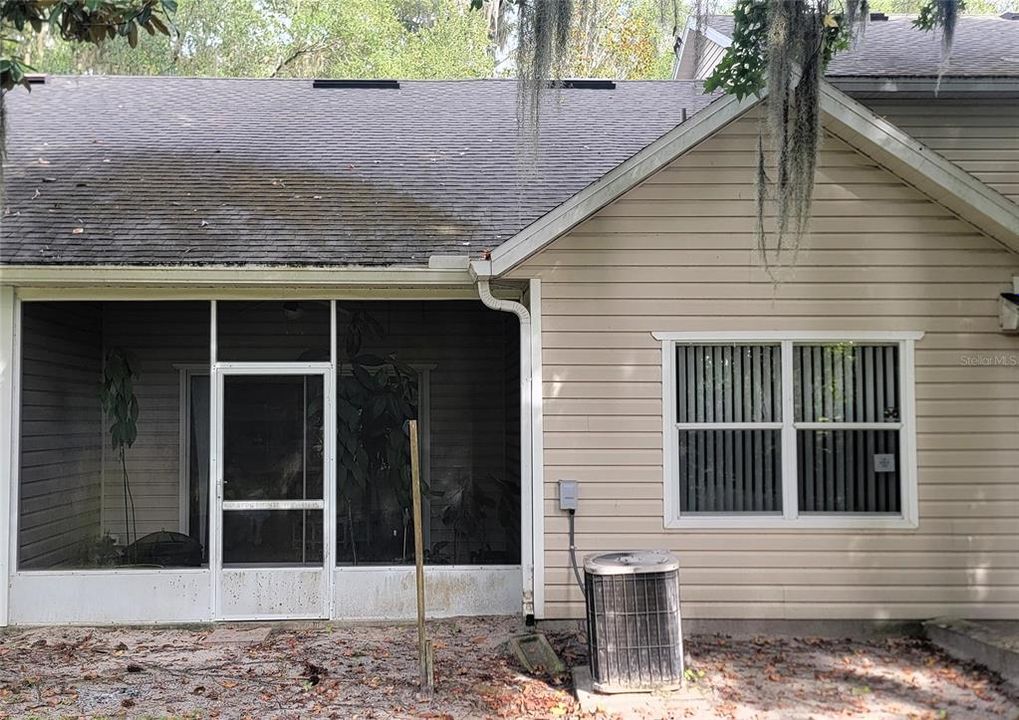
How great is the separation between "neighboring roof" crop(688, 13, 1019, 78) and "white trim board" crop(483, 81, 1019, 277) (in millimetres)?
1573

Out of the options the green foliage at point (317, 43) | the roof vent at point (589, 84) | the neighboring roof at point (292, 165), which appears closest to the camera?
the neighboring roof at point (292, 165)

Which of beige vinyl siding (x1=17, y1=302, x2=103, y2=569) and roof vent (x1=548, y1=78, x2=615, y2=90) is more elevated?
roof vent (x1=548, y1=78, x2=615, y2=90)

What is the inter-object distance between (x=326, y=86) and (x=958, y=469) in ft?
30.0

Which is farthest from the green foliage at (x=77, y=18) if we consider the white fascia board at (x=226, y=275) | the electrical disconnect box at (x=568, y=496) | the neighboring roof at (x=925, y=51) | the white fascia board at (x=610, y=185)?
the neighboring roof at (x=925, y=51)

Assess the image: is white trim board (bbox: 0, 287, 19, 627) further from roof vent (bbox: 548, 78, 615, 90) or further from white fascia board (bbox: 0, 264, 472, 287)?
roof vent (bbox: 548, 78, 615, 90)

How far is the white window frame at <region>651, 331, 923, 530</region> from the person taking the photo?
6.91 metres

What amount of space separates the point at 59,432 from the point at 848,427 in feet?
20.4

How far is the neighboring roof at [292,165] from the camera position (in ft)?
24.8

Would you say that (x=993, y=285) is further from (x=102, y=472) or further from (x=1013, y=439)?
(x=102, y=472)

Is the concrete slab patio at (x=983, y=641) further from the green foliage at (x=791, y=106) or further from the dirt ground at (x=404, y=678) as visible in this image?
the green foliage at (x=791, y=106)

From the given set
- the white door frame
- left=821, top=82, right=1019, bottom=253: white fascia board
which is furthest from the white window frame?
the white door frame

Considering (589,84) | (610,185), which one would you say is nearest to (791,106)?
(610,185)

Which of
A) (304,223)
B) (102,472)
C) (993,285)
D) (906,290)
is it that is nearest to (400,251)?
(304,223)

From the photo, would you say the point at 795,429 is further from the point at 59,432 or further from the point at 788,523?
the point at 59,432
